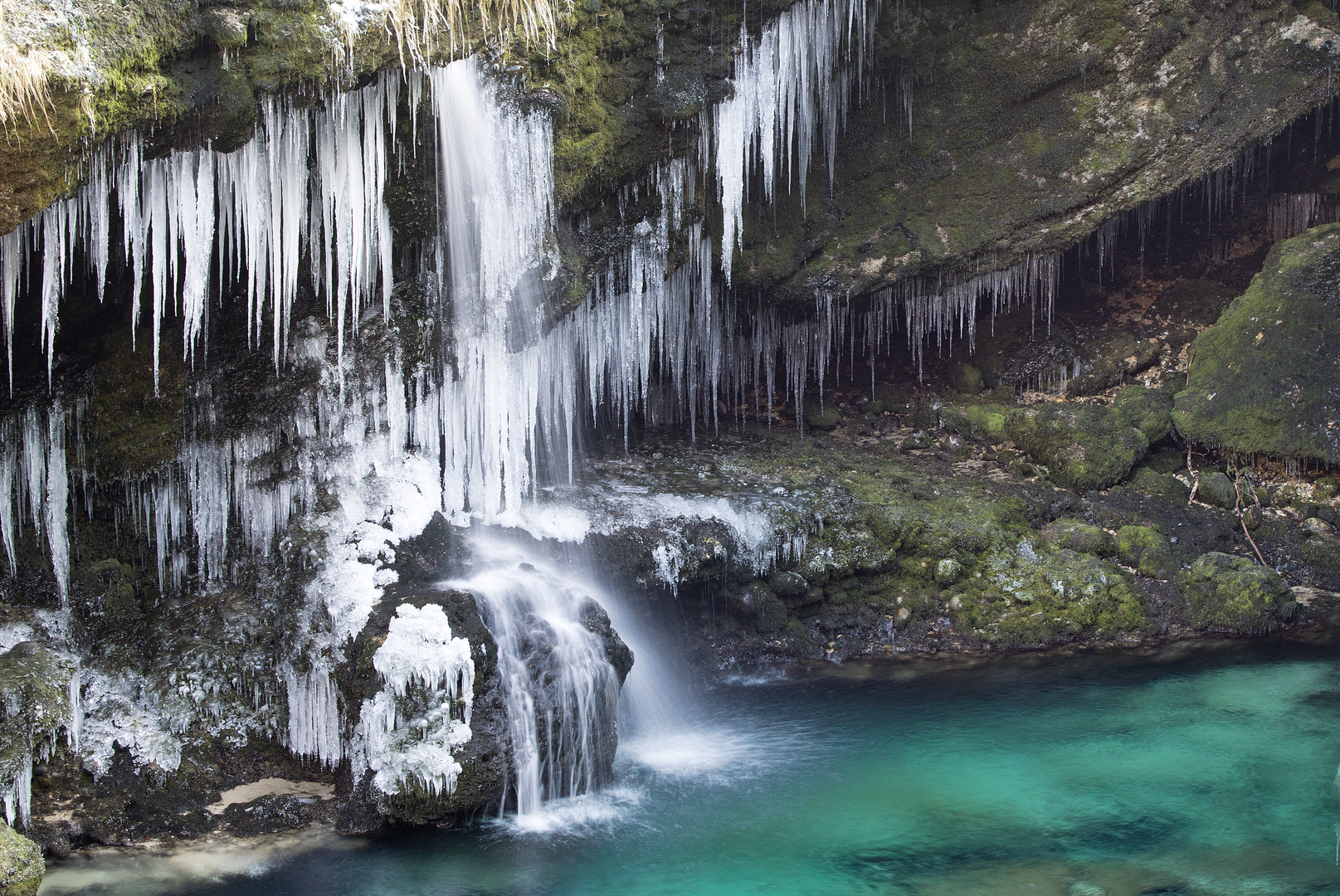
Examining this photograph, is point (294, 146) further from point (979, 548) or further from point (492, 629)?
point (979, 548)

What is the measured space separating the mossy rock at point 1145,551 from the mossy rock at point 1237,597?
27cm

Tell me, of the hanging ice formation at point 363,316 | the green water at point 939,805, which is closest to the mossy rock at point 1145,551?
the green water at point 939,805

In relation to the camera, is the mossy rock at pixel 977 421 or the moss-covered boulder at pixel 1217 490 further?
the mossy rock at pixel 977 421

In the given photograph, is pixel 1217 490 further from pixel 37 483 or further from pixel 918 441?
pixel 37 483

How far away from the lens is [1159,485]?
40.1 ft

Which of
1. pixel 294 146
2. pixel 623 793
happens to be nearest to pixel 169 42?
pixel 294 146

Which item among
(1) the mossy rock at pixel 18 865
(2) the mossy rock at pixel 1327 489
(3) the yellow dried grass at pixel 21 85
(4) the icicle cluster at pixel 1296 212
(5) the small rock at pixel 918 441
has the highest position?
(4) the icicle cluster at pixel 1296 212

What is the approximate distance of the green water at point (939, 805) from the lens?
661 centimetres

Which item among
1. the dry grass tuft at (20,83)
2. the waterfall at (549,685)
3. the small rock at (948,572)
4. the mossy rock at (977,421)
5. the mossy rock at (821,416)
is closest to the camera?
the dry grass tuft at (20,83)

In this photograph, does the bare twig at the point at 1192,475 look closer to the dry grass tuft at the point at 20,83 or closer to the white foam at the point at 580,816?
the white foam at the point at 580,816

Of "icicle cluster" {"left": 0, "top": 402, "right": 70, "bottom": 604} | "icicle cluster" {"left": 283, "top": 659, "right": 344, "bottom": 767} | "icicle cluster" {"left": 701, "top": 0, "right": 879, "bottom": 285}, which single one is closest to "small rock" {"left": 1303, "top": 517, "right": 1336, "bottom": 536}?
"icicle cluster" {"left": 701, "top": 0, "right": 879, "bottom": 285}

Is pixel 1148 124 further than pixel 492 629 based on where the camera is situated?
Yes

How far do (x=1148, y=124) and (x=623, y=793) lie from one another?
8829 mm

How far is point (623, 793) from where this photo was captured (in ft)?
25.5
